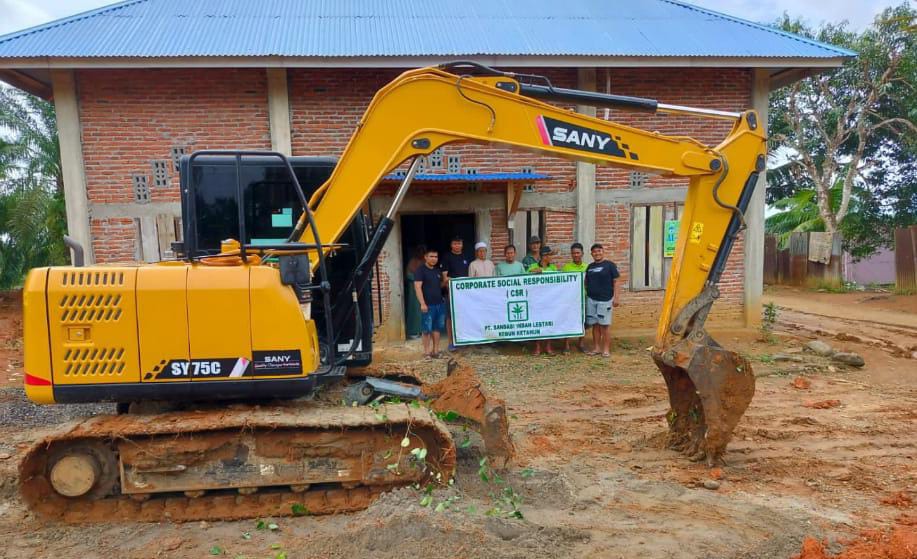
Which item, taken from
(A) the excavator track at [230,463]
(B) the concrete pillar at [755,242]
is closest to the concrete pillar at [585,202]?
(B) the concrete pillar at [755,242]

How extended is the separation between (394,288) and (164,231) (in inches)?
146

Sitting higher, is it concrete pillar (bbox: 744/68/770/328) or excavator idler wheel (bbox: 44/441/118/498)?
concrete pillar (bbox: 744/68/770/328)

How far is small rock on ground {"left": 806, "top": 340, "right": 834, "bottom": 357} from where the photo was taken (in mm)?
8768

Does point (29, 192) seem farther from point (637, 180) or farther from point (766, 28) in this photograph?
point (766, 28)

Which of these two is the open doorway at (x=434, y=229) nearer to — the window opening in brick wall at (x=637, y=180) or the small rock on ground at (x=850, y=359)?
the window opening in brick wall at (x=637, y=180)

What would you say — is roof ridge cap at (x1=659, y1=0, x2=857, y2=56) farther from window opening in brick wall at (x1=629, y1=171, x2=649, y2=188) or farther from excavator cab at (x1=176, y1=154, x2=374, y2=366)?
excavator cab at (x1=176, y1=154, x2=374, y2=366)

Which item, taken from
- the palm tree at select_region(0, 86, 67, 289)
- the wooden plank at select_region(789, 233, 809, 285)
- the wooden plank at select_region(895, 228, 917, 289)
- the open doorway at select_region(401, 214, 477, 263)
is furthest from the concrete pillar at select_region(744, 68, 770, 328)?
the palm tree at select_region(0, 86, 67, 289)

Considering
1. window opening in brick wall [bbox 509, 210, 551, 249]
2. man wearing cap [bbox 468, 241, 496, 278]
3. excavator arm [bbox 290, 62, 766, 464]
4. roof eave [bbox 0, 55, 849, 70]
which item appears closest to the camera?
excavator arm [bbox 290, 62, 766, 464]

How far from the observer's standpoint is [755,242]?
10.0m

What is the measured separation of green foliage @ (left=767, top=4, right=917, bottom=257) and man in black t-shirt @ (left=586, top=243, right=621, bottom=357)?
1334cm

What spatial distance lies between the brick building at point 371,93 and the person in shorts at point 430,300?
0.87 meters

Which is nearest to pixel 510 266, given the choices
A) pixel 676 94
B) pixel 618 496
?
pixel 676 94

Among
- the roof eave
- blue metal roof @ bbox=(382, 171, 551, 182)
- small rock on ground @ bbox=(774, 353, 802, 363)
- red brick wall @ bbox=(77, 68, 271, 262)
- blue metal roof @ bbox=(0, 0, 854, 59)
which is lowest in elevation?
small rock on ground @ bbox=(774, 353, 802, 363)

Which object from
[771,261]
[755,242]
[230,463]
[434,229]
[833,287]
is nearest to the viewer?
[230,463]
